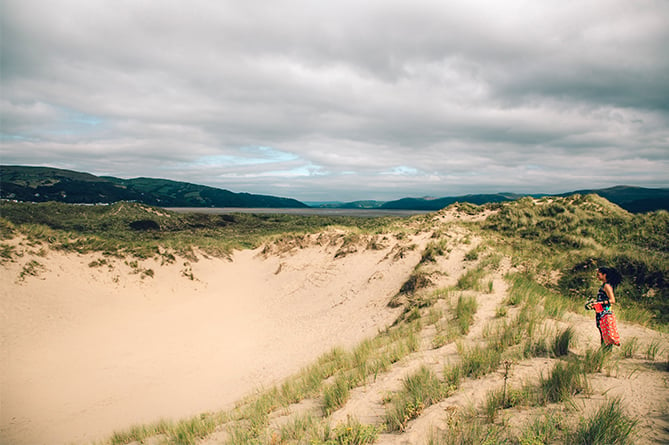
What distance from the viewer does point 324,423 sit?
4586 millimetres

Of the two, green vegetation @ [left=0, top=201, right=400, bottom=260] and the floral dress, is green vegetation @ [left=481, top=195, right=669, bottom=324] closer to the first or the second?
the floral dress

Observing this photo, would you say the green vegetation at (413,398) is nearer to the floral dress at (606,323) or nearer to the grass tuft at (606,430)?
the grass tuft at (606,430)

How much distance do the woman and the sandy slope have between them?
6.90 meters

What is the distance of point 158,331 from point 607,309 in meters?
16.2

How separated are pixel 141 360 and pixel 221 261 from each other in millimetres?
14199

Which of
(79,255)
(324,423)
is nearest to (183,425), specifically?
(324,423)

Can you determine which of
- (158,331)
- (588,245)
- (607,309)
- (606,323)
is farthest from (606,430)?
(588,245)

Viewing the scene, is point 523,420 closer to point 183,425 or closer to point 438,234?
point 183,425

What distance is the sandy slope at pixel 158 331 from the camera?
28.8 ft

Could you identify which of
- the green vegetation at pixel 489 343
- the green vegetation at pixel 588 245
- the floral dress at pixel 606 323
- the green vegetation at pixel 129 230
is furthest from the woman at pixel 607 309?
the green vegetation at pixel 129 230

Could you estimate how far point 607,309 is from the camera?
5332 millimetres

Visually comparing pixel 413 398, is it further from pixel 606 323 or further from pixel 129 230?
pixel 129 230

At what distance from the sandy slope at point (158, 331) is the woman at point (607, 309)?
6.90 m

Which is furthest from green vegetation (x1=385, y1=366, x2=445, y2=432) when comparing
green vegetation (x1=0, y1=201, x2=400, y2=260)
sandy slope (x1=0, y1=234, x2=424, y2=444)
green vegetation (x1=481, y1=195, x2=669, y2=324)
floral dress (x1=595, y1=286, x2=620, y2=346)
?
green vegetation (x1=0, y1=201, x2=400, y2=260)
